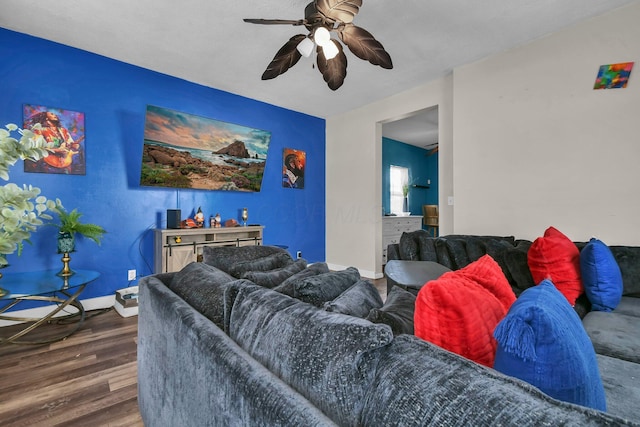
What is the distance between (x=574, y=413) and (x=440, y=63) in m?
3.76

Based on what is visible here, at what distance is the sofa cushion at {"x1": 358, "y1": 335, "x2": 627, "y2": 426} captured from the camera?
39 cm

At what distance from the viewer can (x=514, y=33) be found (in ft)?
9.14

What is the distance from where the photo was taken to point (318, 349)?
65cm

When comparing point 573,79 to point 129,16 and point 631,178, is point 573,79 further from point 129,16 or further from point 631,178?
point 129,16

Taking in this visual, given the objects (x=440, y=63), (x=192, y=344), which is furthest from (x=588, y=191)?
(x=192, y=344)

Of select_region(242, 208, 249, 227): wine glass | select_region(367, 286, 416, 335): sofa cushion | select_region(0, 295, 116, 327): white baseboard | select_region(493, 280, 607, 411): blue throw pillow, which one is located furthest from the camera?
select_region(242, 208, 249, 227): wine glass

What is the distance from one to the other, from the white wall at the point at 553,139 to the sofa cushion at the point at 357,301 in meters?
2.70

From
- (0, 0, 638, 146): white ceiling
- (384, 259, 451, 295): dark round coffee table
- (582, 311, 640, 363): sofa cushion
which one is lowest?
(582, 311, 640, 363): sofa cushion

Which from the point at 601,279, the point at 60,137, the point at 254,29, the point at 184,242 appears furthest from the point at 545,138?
the point at 60,137

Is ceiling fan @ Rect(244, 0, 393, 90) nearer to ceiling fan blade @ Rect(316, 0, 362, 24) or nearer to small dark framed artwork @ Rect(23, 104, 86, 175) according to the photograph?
ceiling fan blade @ Rect(316, 0, 362, 24)

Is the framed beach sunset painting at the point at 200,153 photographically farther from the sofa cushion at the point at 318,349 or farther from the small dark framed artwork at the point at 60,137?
the sofa cushion at the point at 318,349

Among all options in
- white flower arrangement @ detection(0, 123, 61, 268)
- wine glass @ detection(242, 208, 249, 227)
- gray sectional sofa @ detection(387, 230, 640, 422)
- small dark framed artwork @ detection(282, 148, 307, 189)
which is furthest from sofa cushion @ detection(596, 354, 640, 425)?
small dark framed artwork @ detection(282, 148, 307, 189)

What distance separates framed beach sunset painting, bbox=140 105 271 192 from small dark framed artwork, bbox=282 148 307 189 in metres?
0.48

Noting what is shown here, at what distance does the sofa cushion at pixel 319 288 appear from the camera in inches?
37.4
